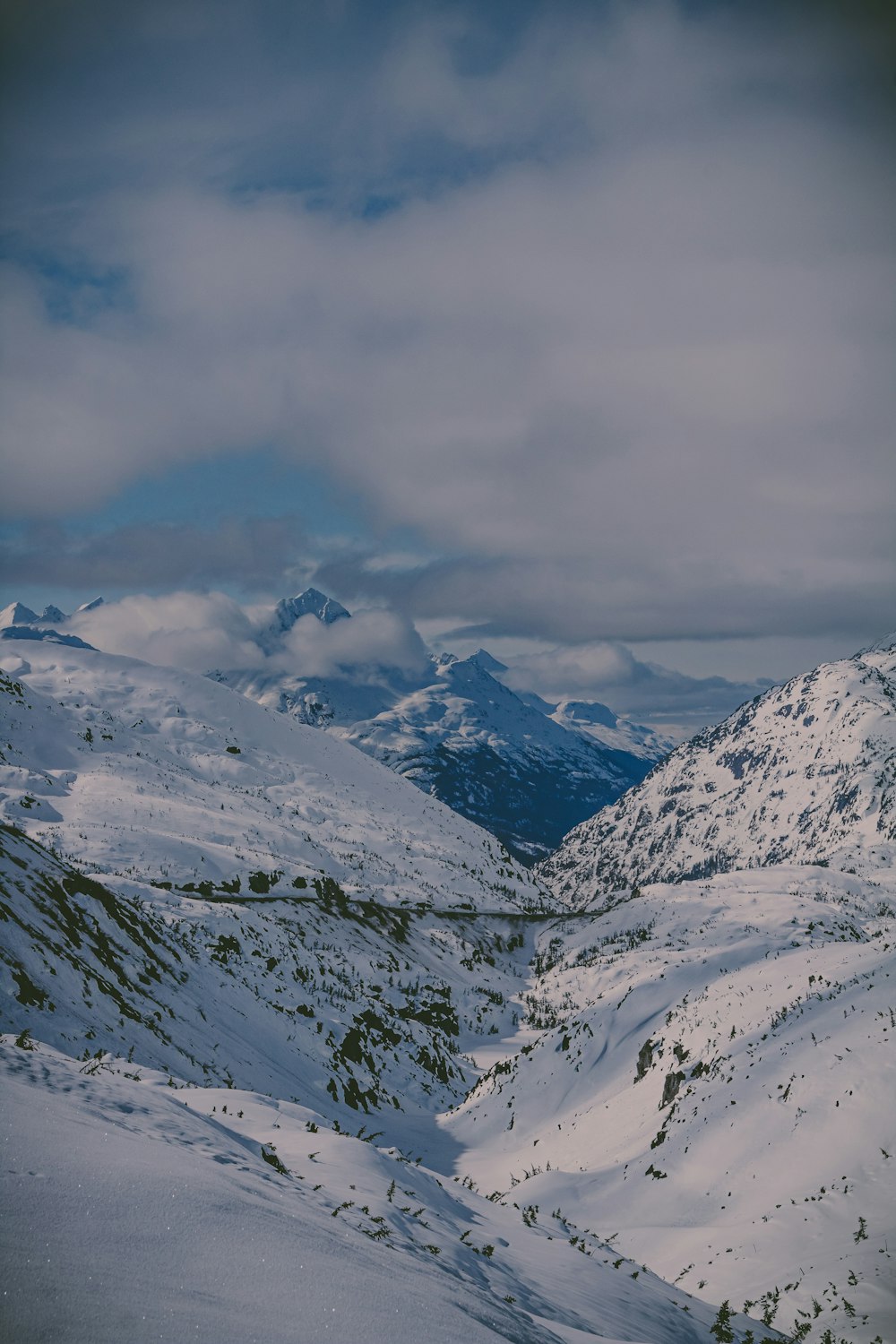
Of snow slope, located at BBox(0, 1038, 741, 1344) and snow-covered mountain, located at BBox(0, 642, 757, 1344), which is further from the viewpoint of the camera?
snow-covered mountain, located at BBox(0, 642, 757, 1344)

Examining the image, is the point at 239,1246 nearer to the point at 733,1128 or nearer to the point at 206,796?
the point at 733,1128

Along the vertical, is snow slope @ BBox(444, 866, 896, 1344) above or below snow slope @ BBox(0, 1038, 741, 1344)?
below

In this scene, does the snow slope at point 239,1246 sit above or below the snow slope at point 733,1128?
above

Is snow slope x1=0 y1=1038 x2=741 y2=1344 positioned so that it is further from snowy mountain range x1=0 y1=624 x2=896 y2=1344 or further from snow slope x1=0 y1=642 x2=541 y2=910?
snow slope x1=0 y1=642 x2=541 y2=910

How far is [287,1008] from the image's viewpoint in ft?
105

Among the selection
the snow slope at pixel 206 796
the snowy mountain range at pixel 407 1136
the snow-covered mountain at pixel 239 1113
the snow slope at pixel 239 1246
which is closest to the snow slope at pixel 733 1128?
the snowy mountain range at pixel 407 1136

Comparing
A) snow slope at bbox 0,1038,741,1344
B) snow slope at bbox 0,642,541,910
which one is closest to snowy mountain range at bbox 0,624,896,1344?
snow slope at bbox 0,1038,741,1344

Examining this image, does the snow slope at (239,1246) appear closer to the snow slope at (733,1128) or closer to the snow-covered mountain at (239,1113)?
the snow-covered mountain at (239,1113)

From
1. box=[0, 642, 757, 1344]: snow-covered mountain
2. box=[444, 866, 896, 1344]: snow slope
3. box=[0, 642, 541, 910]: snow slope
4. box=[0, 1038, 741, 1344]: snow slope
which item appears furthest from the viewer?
box=[0, 642, 541, 910]: snow slope

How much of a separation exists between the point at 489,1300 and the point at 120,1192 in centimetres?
404

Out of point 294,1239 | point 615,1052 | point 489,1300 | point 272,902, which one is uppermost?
point 294,1239

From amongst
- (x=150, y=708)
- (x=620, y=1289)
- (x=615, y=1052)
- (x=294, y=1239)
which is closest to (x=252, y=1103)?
(x=620, y=1289)

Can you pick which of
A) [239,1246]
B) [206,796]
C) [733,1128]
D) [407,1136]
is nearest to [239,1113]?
[239,1246]

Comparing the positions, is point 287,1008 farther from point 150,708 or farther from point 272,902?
point 150,708
